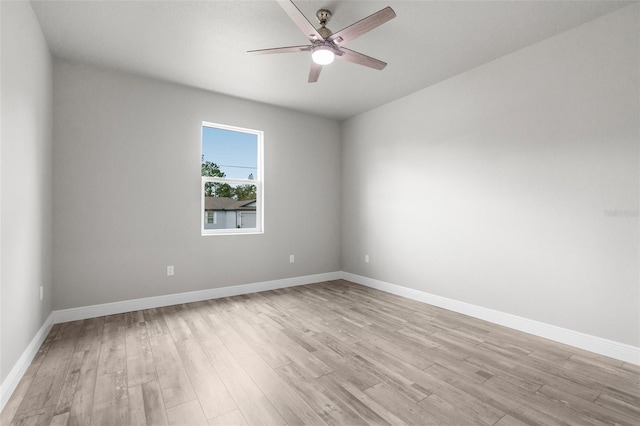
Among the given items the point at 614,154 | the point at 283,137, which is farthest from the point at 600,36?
the point at 283,137

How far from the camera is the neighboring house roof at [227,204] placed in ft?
13.7

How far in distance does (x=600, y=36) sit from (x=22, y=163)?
4.74 metres

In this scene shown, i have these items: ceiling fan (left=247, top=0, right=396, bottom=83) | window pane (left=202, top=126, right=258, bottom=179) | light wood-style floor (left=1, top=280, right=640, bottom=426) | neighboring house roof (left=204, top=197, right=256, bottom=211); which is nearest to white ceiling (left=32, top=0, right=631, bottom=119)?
ceiling fan (left=247, top=0, right=396, bottom=83)

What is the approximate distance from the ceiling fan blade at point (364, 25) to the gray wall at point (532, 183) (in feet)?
6.11

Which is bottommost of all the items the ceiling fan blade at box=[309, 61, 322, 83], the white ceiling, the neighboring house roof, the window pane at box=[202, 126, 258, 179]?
the neighboring house roof

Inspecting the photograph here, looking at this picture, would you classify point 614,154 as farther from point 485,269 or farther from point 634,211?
point 485,269

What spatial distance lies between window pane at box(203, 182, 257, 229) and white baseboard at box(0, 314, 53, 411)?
195 cm

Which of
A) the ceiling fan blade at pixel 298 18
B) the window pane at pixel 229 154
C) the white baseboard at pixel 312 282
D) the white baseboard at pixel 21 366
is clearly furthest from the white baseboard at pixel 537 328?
the white baseboard at pixel 21 366

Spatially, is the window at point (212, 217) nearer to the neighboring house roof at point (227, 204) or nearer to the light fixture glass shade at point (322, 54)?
the neighboring house roof at point (227, 204)

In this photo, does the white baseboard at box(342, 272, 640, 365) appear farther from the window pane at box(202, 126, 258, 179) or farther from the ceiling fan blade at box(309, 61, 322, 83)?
the ceiling fan blade at box(309, 61, 322, 83)

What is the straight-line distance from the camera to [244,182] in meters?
4.49

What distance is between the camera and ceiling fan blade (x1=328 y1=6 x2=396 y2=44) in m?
2.00

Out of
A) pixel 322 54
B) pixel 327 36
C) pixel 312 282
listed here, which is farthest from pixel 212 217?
pixel 327 36

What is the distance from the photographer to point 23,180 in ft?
7.44
